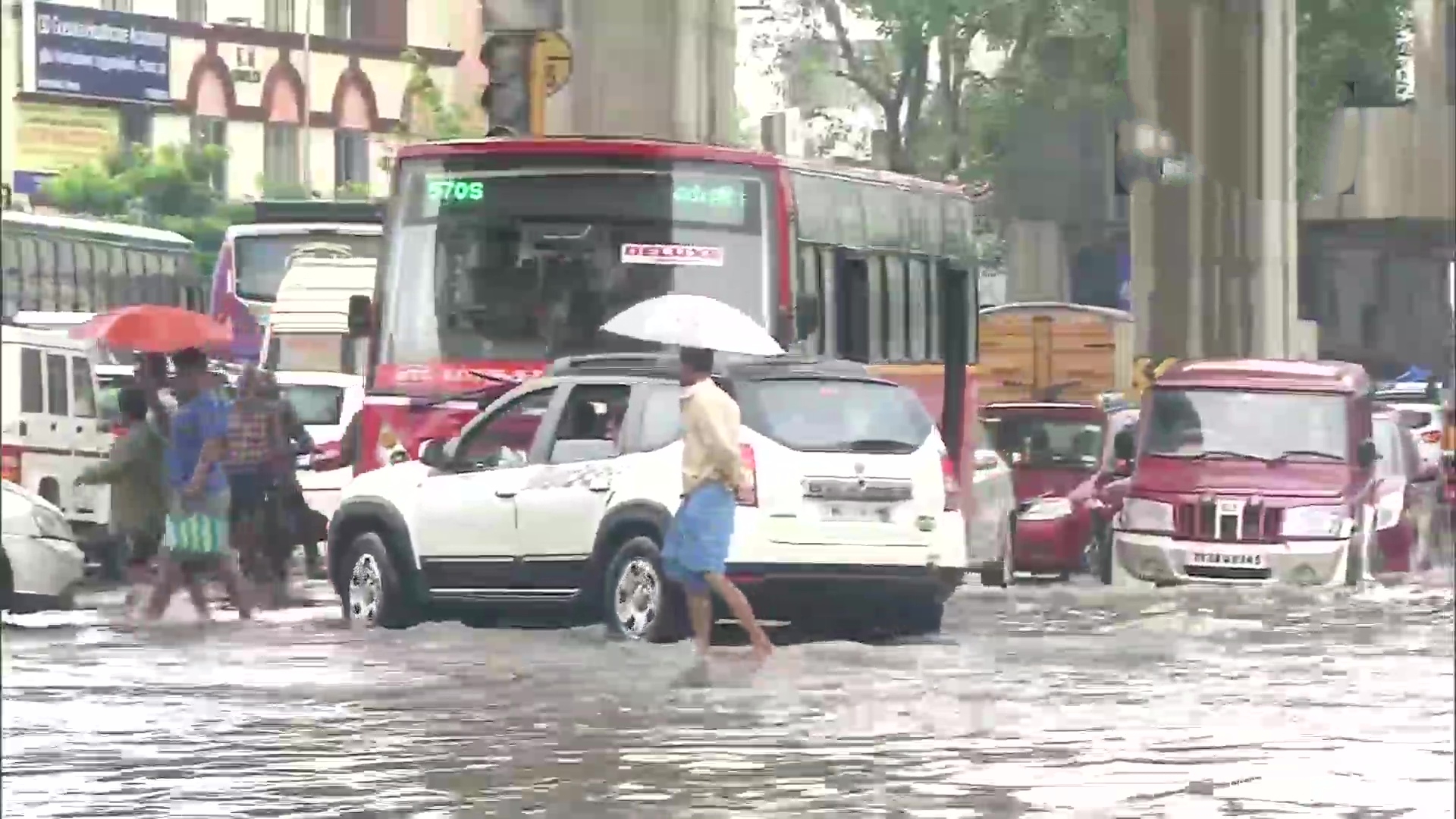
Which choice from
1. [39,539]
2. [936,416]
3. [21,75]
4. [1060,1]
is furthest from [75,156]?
[39,539]

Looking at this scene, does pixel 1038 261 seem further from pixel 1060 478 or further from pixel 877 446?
pixel 877 446

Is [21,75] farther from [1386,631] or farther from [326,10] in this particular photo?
[1386,631]

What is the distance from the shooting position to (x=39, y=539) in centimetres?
2041

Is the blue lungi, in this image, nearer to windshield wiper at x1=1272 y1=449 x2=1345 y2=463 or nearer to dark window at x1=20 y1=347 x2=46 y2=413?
dark window at x1=20 y1=347 x2=46 y2=413

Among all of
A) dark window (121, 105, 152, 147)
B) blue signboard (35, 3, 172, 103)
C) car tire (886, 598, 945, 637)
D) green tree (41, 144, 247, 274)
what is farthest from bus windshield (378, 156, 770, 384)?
dark window (121, 105, 152, 147)

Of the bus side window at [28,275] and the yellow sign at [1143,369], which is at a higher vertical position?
the bus side window at [28,275]

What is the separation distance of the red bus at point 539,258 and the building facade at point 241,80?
4796cm

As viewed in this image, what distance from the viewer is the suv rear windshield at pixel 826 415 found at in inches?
760

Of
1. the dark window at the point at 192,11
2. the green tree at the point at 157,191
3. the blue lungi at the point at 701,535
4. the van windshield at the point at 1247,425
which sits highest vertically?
the dark window at the point at 192,11

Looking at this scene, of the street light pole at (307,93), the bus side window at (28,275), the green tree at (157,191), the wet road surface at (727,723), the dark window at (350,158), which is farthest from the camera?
the dark window at (350,158)

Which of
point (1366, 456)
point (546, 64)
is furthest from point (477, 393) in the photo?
point (1366, 456)

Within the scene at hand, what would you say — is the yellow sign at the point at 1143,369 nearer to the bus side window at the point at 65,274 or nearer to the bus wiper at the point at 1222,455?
the bus side window at the point at 65,274

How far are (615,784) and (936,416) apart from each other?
19158 mm

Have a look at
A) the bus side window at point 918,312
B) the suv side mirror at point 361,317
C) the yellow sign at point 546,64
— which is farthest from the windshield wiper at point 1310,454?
the suv side mirror at point 361,317
